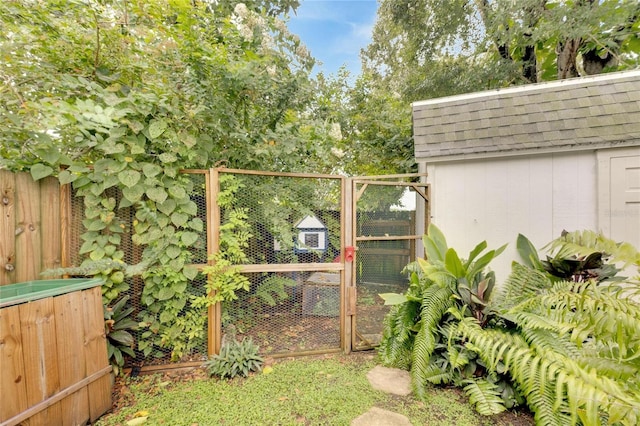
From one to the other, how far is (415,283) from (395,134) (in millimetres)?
2931

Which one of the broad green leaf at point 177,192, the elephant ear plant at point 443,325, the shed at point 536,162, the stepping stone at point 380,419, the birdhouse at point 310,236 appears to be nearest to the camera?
the stepping stone at point 380,419

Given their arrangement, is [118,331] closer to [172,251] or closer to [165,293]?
[165,293]

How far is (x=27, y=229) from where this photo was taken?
6.50ft

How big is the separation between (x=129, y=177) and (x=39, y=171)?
58 cm

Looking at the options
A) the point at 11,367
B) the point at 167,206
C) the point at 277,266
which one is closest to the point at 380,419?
the point at 277,266

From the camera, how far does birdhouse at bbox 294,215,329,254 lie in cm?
263

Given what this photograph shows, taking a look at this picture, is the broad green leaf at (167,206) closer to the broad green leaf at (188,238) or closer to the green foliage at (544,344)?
the broad green leaf at (188,238)

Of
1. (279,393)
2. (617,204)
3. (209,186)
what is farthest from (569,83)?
(279,393)

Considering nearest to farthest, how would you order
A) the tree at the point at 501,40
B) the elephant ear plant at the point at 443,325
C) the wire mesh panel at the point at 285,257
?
the elephant ear plant at the point at 443,325, the wire mesh panel at the point at 285,257, the tree at the point at 501,40

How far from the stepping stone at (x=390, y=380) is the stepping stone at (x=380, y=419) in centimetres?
27

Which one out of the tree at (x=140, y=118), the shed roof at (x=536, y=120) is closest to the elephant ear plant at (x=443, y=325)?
the shed roof at (x=536, y=120)

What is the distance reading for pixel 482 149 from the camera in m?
3.12

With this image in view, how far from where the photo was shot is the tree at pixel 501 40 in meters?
4.17

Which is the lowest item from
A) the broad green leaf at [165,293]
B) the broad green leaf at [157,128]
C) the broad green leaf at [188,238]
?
the broad green leaf at [165,293]
